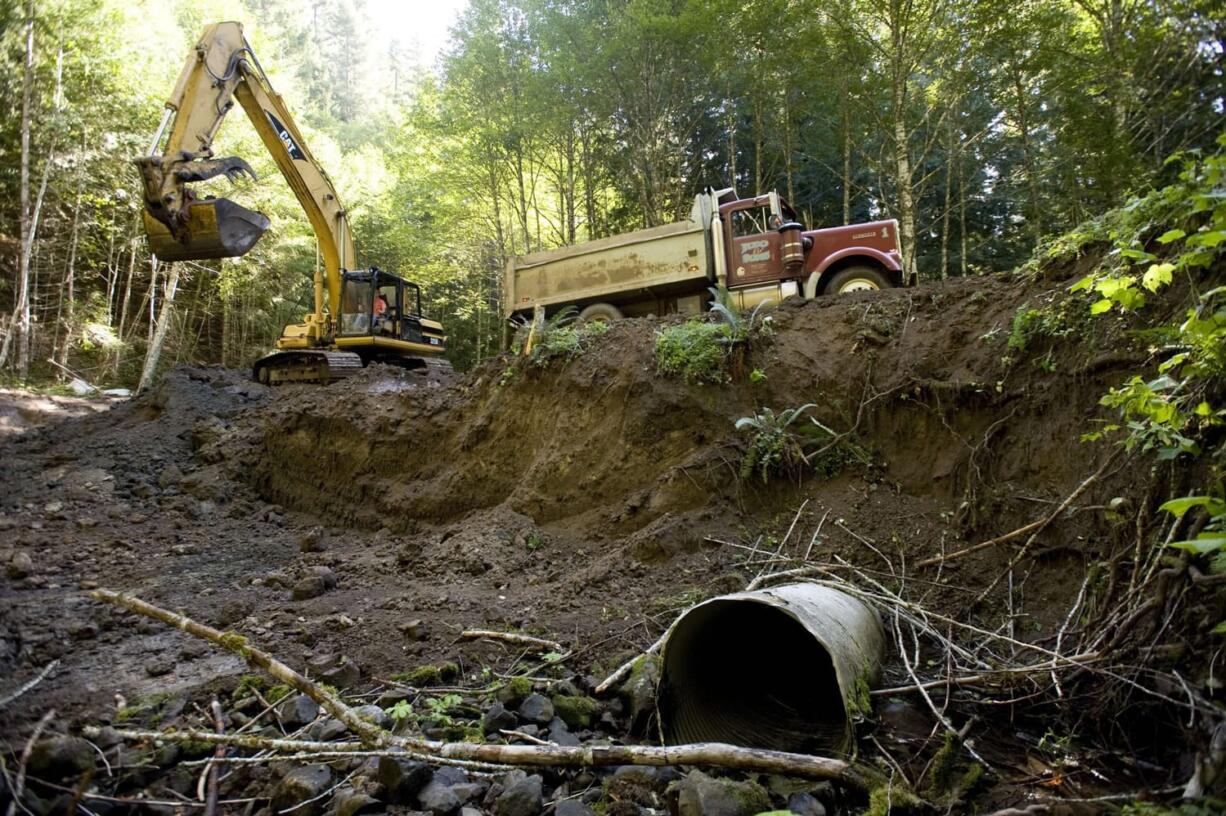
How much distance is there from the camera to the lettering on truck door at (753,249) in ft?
30.4

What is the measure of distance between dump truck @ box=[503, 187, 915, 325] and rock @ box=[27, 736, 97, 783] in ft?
24.3

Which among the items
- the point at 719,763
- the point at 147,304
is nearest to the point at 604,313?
the point at 719,763

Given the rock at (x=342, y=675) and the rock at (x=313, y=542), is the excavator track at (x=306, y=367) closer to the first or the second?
the rock at (x=313, y=542)

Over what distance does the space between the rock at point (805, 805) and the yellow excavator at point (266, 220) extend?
25.8 feet

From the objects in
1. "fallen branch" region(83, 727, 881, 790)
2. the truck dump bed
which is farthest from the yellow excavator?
"fallen branch" region(83, 727, 881, 790)

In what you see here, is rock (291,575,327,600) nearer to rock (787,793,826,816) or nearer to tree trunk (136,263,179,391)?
rock (787,793,826,816)

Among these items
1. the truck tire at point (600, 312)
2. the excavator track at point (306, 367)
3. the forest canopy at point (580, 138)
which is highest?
the forest canopy at point (580, 138)

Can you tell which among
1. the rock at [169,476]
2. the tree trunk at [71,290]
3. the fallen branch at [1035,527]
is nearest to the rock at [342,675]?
the fallen branch at [1035,527]

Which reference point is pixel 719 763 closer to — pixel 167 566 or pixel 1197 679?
pixel 1197 679

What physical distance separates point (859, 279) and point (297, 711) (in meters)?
8.40

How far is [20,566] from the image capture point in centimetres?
502

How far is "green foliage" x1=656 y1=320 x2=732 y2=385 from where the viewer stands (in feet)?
17.7

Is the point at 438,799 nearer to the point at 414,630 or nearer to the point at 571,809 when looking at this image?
the point at 571,809

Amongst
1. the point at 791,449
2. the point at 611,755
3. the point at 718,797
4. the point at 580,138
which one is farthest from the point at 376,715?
the point at 580,138
